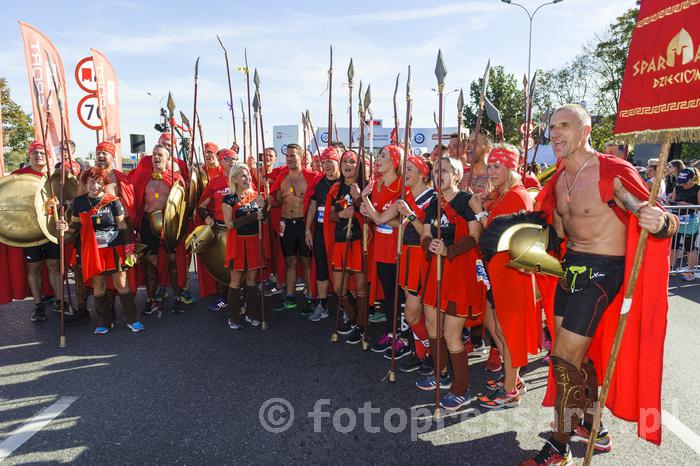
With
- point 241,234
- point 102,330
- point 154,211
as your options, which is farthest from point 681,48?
point 102,330

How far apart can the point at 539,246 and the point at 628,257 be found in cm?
49

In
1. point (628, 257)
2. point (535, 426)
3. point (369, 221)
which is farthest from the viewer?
point (369, 221)

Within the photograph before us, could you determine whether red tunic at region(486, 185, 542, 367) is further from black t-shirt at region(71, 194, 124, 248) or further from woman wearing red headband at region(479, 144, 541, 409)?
black t-shirt at region(71, 194, 124, 248)

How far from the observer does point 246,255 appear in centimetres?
482

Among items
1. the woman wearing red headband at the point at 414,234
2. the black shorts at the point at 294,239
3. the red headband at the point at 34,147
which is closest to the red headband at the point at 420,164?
the woman wearing red headband at the point at 414,234

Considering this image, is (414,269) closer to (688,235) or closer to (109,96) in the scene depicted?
(688,235)

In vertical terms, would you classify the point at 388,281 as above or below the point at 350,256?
below

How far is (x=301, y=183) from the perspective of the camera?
554 centimetres

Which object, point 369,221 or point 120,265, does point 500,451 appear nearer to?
point 369,221

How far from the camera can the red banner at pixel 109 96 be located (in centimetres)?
762

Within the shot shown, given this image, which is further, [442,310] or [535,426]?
[442,310]

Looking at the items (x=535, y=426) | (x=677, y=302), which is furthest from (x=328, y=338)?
(x=677, y=302)

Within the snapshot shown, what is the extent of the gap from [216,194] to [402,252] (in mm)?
2791

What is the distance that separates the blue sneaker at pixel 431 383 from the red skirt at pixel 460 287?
2.24 feet
